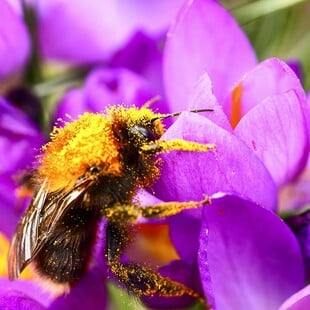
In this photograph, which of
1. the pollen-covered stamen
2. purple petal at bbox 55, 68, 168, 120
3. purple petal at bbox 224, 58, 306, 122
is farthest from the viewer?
purple petal at bbox 55, 68, 168, 120

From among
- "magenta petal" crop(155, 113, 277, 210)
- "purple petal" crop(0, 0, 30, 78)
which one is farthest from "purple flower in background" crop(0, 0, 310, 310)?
"purple petal" crop(0, 0, 30, 78)

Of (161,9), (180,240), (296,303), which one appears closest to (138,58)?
(161,9)

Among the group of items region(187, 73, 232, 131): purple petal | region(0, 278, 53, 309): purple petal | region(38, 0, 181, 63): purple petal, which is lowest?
region(0, 278, 53, 309): purple petal

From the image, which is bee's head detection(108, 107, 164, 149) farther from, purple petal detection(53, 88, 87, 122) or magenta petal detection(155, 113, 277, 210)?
purple petal detection(53, 88, 87, 122)

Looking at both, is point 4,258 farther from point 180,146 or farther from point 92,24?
point 92,24

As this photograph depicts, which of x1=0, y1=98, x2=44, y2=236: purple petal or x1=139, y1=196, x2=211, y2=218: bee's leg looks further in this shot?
x1=0, y1=98, x2=44, y2=236: purple petal

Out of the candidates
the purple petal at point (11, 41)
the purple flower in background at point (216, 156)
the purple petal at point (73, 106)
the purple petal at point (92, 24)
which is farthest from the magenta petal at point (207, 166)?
the purple petal at point (92, 24)
